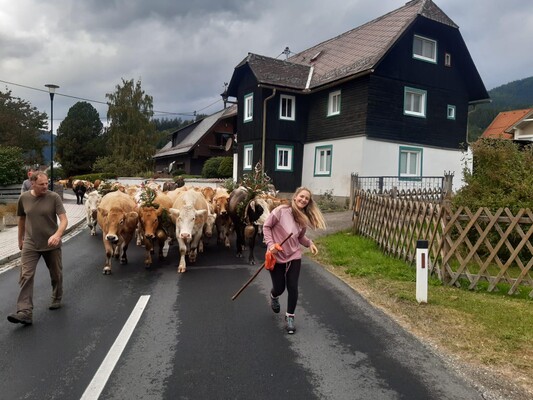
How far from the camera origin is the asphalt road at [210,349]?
13.1 feet

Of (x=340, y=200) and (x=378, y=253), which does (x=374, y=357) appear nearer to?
(x=378, y=253)

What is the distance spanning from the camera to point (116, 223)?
8523 millimetres

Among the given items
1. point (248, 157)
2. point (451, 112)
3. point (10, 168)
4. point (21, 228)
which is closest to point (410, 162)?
point (451, 112)

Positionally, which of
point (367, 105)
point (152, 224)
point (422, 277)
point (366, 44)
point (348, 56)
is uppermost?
point (366, 44)

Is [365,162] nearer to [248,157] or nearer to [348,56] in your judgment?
[348,56]

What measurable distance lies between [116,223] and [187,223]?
1.39m

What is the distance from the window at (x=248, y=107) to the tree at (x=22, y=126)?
25874mm

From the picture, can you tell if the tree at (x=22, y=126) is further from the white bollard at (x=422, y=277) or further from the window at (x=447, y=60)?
the white bollard at (x=422, y=277)

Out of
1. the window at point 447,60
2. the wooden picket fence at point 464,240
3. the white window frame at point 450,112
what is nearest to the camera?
the wooden picket fence at point 464,240

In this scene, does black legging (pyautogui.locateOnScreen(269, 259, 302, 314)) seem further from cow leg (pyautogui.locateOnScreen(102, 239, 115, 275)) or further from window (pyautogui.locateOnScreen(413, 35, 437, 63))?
window (pyautogui.locateOnScreen(413, 35, 437, 63))

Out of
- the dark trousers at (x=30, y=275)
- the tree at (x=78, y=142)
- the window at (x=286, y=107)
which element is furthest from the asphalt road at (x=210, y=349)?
the tree at (x=78, y=142)

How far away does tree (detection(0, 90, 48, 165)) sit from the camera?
43.1m

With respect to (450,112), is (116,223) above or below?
below

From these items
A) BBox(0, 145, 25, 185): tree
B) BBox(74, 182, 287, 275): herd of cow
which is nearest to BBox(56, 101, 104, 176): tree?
BBox(0, 145, 25, 185): tree
